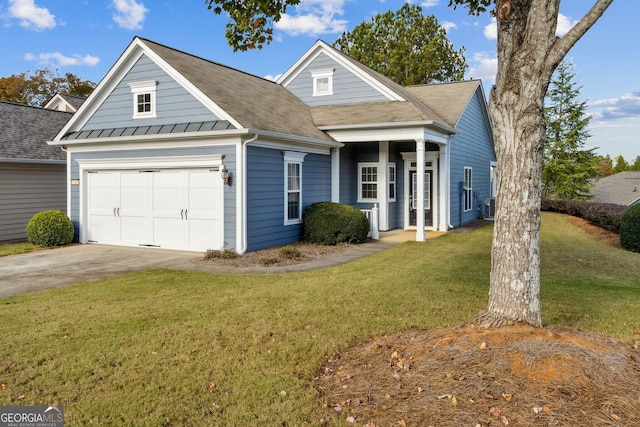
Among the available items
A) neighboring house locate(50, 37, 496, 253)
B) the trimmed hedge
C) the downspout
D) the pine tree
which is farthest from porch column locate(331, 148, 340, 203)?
the pine tree

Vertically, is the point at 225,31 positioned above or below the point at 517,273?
above

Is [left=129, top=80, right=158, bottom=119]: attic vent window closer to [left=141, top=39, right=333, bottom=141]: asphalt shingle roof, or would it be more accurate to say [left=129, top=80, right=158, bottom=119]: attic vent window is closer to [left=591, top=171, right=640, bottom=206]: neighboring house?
[left=141, top=39, right=333, bottom=141]: asphalt shingle roof

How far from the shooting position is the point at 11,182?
16.0 m

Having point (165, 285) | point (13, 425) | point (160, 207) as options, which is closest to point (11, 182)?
point (160, 207)

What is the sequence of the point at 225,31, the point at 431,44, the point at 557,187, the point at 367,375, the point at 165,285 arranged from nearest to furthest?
1. the point at 367,375
2. the point at 225,31
3. the point at 165,285
4. the point at 557,187
5. the point at 431,44

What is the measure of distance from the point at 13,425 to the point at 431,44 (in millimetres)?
39450

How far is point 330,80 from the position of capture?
18.5 metres

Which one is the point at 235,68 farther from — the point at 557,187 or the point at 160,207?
the point at 557,187

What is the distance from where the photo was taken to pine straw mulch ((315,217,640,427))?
371 centimetres

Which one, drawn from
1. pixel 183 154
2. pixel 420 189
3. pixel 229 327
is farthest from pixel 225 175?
pixel 229 327

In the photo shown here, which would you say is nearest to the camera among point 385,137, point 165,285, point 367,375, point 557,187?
point 367,375

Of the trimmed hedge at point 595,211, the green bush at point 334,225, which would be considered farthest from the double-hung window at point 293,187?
the trimmed hedge at point 595,211
